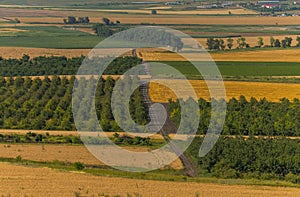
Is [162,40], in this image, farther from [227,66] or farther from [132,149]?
[132,149]

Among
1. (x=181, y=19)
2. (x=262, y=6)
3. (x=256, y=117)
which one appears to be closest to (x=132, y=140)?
(x=256, y=117)

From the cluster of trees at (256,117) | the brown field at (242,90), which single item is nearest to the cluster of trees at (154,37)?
the brown field at (242,90)

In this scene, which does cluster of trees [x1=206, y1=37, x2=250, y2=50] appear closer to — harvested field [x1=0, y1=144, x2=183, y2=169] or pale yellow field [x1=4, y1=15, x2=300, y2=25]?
pale yellow field [x1=4, y1=15, x2=300, y2=25]

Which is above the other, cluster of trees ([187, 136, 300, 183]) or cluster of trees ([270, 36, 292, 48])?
cluster of trees ([270, 36, 292, 48])

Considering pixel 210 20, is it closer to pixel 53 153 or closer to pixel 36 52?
pixel 36 52

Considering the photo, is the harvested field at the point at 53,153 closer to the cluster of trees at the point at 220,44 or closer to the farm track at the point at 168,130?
the farm track at the point at 168,130

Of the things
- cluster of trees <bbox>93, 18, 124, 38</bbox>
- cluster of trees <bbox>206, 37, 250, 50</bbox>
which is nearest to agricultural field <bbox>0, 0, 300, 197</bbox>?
cluster of trees <bbox>206, 37, 250, 50</bbox>
